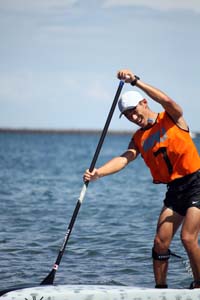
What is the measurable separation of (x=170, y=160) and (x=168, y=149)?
0.47ft

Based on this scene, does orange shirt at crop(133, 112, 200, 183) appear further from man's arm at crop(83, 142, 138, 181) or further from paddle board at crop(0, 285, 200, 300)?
paddle board at crop(0, 285, 200, 300)

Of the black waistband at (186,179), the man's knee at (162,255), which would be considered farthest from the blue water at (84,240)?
the black waistband at (186,179)

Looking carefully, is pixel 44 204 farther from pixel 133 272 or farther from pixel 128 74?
pixel 128 74

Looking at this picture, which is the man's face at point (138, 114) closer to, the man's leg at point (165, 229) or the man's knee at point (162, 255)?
the man's leg at point (165, 229)

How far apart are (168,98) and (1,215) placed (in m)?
13.0

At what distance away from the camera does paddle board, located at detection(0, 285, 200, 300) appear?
863cm

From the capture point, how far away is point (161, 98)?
8.70 meters

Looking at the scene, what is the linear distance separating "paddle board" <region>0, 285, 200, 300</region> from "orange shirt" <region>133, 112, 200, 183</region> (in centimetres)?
131

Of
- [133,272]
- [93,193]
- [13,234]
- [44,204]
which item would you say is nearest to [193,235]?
[133,272]

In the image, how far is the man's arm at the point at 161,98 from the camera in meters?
8.71

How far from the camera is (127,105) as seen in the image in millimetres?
8883

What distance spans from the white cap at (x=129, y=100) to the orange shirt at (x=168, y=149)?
0.34 m

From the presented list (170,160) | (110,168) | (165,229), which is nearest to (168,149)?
(170,160)

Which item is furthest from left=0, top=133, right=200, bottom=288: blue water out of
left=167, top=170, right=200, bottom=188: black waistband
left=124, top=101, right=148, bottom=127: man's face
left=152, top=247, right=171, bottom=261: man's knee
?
left=124, top=101, right=148, bottom=127: man's face
